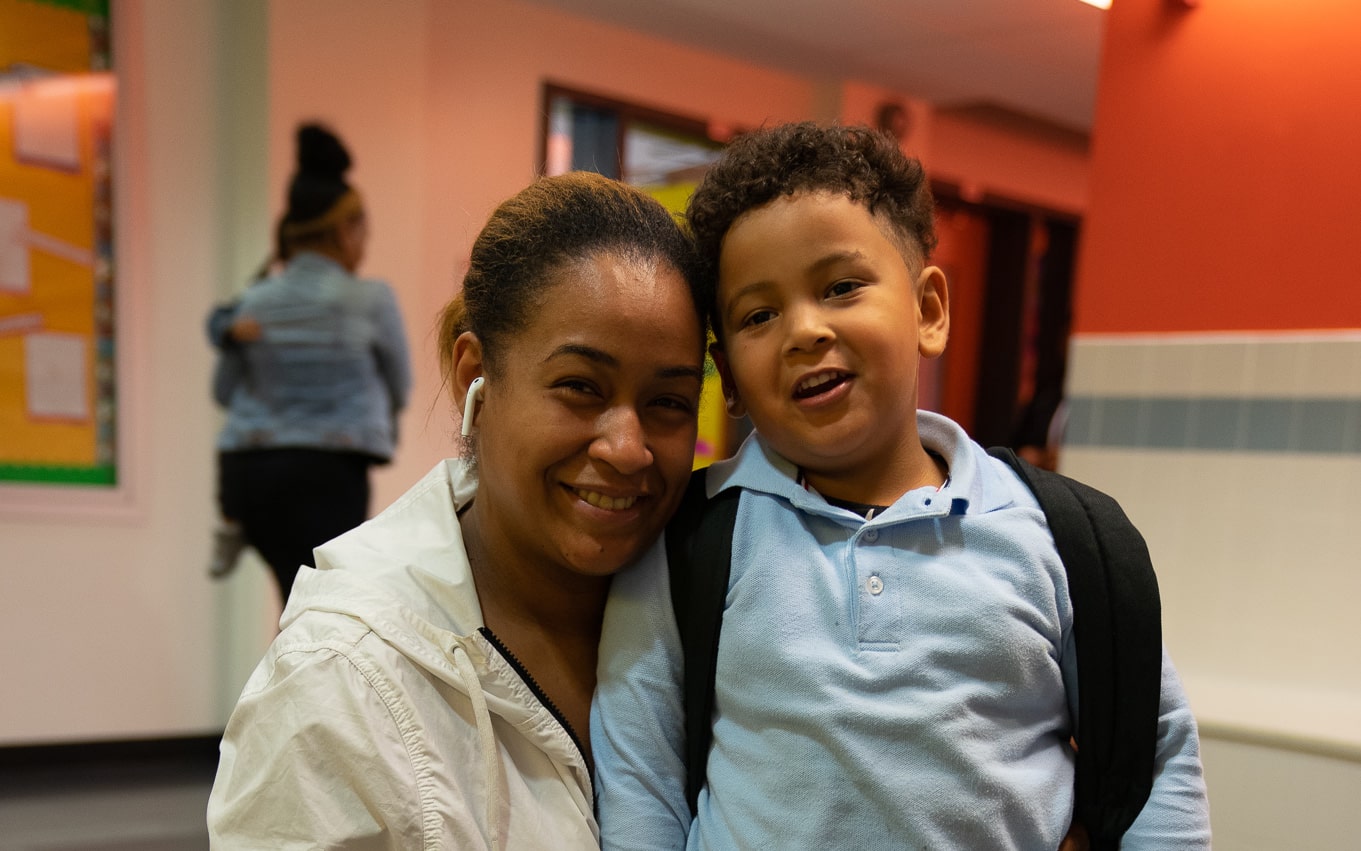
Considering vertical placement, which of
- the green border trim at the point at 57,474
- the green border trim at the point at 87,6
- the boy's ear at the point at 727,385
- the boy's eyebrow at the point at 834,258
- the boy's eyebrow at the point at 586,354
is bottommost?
the green border trim at the point at 57,474

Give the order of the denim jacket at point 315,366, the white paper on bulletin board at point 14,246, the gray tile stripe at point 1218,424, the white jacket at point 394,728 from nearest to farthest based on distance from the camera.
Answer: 1. the white jacket at point 394,728
2. the gray tile stripe at point 1218,424
3. the denim jacket at point 315,366
4. the white paper on bulletin board at point 14,246

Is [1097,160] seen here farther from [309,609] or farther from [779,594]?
[309,609]

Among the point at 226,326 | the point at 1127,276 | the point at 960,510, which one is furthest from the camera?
the point at 226,326

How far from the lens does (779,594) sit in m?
1.29

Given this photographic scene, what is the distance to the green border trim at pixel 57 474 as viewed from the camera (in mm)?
3980

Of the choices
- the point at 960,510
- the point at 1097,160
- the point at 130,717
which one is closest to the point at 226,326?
the point at 130,717

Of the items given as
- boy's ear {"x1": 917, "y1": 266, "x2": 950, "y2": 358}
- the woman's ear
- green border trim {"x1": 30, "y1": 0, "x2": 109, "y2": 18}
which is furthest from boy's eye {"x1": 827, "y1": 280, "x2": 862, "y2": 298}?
green border trim {"x1": 30, "y1": 0, "x2": 109, "y2": 18}

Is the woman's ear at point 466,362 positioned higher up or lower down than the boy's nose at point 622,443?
higher up

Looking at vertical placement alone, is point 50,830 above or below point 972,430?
below

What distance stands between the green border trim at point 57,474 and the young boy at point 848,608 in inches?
137

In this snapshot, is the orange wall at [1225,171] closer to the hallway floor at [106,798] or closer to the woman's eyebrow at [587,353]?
the woman's eyebrow at [587,353]

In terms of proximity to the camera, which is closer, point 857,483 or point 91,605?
point 857,483

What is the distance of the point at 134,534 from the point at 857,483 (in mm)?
3624

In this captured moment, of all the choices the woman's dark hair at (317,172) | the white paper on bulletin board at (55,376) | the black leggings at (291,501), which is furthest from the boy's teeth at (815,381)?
the white paper on bulletin board at (55,376)
